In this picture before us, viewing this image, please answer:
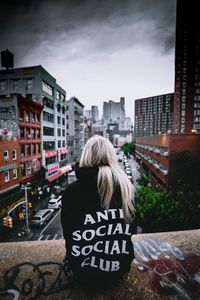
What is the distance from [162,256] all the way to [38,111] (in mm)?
20379

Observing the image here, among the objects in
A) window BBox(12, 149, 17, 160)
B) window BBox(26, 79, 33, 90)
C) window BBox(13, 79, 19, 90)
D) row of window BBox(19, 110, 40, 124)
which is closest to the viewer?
window BBox(12, 149, 17, 160)

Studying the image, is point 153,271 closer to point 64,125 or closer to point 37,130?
point 37,130

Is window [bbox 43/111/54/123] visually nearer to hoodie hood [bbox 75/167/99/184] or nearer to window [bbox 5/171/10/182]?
window [bbox 5/171/10/182]

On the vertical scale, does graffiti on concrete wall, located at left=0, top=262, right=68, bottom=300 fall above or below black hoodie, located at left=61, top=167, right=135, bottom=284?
below

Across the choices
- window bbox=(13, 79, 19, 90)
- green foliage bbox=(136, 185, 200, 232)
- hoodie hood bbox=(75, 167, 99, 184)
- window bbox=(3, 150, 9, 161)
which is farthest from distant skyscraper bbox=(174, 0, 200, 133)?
hoodie hood bbox=(75, 167, 99, 184)

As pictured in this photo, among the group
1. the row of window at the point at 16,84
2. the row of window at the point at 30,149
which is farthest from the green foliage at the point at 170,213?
the row of window at the point at 16,84

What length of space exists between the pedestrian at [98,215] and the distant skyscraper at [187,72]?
54858 mm

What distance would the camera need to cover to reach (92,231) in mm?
Answer: 1440

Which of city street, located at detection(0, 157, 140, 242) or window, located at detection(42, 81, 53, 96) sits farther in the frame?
window, located at detection(42, 81, 53, 96)

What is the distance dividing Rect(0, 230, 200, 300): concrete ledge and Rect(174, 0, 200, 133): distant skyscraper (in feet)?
176

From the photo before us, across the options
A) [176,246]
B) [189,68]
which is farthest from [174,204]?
[189,68]

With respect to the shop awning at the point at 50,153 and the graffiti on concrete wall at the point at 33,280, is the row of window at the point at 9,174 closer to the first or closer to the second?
the shop awning at the point at 50,153

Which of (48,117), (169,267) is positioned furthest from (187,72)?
(169,267)

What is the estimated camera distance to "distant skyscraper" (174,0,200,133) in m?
49.9
